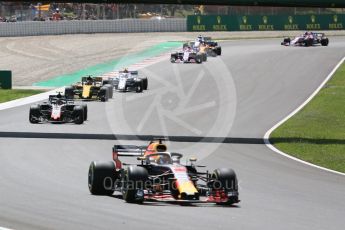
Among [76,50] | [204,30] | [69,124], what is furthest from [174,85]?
[204,30]

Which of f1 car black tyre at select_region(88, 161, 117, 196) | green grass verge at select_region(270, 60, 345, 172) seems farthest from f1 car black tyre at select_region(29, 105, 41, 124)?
f1 car black tyre at select_region(88, 161, 117, 196)

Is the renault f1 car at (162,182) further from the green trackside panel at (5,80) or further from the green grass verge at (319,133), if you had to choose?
the green trackside panel at (5,80)

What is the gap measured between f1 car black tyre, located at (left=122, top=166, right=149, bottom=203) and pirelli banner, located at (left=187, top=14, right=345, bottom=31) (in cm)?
6931

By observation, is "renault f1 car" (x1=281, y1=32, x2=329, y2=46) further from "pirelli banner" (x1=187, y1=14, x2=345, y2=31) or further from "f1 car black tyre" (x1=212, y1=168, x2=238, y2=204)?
"f1 car black tyre" (x1=212, y1=168, x2=238, y2=204)

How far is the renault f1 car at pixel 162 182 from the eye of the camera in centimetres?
1755

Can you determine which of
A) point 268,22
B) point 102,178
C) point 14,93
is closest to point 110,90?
point 14,93

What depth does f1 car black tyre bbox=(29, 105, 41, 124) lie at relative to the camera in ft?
109

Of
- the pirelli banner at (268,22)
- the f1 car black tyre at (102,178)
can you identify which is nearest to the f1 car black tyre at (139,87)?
the f1 car black tyre at (102,178)

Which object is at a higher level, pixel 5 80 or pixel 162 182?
pixel 162 182

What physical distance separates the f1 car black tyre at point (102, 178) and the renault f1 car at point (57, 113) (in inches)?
577

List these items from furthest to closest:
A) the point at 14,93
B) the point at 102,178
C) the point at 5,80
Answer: the point at 5,80, the point at 14,93, the point at 102,178

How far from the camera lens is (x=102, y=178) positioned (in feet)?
60.6

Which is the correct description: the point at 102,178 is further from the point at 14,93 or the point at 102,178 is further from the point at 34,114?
the point at 14,93

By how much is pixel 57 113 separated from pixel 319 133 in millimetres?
9137
